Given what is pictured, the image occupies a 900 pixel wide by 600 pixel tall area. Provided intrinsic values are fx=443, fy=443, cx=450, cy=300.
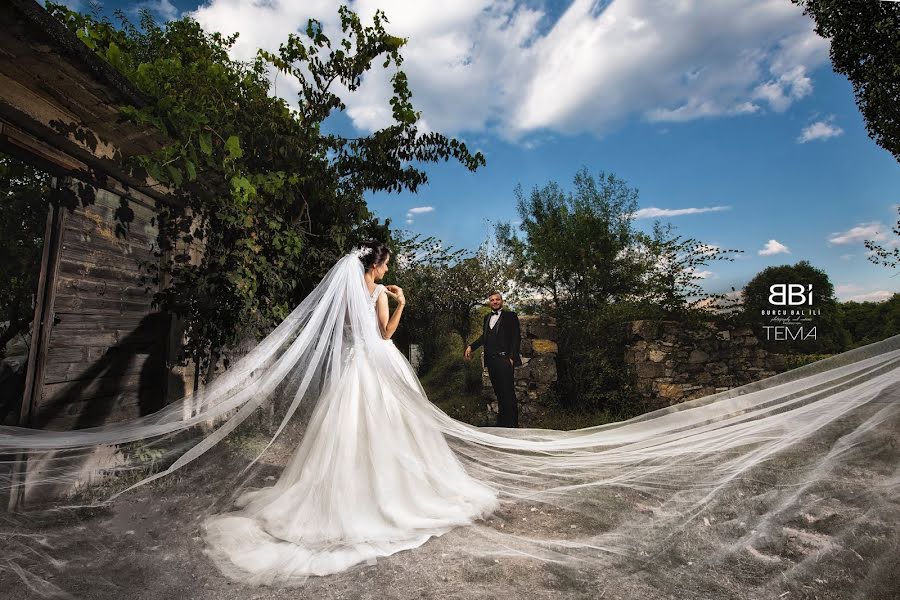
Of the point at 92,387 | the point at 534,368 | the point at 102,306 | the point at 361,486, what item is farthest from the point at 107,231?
the point at 534,368

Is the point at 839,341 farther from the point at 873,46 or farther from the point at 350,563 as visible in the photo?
the point at 350,563

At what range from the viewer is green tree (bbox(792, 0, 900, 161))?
912cm

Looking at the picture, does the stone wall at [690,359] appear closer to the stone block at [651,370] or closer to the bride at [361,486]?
the stone block at [651,370]

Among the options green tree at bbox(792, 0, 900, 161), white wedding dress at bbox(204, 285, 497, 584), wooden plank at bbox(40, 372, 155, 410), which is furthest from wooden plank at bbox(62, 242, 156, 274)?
green tree at bbox(792, 0, 900, 161)

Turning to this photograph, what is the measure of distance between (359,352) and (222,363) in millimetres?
2242

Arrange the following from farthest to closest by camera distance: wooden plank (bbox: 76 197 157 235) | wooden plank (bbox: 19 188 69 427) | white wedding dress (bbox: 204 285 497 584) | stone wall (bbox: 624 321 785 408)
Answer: stone wall (bbox: 624 321 785 408) → wooden plank (bbox: 76 197 157 235) → wooden plank (bbox: 19 188 69 427) → white wedding dress (bbox: 204 285 497 584)

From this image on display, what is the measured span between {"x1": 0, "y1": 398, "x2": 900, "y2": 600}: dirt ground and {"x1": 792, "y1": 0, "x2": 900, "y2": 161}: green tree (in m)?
11.0

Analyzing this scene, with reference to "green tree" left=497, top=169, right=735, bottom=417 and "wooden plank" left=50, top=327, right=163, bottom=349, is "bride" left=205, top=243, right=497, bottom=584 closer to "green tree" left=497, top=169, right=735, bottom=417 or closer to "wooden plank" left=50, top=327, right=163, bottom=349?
"wooden plank" left=50, top=327, right=163, bottom=349

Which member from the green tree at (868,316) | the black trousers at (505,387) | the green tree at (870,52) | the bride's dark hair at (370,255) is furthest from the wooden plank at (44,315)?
the green tree at (870,52)

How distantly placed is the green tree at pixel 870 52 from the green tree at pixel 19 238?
14323mm

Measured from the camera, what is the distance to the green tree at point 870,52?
912 cm

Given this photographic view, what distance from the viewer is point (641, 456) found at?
120 inches

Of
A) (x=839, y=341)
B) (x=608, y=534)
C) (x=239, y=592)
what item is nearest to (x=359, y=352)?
(x=239, y=592)

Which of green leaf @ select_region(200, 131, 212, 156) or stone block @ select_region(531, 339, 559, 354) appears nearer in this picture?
green leaf @ select_region(200, 131, 212, 156)
